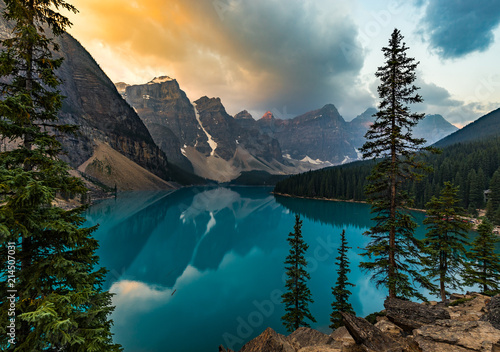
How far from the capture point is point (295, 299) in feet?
55.6

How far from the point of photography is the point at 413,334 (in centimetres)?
738

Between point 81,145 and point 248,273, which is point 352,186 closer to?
point 248,273

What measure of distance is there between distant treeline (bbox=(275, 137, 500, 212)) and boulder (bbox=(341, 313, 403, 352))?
53599mm

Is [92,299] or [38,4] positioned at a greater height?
[38,4]

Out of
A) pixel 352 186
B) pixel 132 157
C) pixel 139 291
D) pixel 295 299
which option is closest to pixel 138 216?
pixel 139 291

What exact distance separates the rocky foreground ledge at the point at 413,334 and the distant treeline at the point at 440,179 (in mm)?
50269

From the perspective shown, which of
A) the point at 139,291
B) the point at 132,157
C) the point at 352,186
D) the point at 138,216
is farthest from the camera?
the point at 132,157

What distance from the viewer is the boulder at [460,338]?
639 cm

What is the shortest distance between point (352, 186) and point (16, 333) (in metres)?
138

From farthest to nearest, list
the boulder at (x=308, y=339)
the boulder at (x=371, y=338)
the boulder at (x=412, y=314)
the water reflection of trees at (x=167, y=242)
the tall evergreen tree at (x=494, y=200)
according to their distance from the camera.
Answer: the tall evergreen tree at (x=494, y=200) → the water reflection of trees at (x=167, y=242) → the boulder at (x=308, y=339) → the boulder at (x=412, y=314) → the boulder at (x=371, y=338)

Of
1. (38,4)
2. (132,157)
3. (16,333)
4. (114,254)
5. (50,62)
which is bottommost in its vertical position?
(114,254)

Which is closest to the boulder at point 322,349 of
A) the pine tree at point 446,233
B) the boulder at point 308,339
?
the boulder at point 308,339

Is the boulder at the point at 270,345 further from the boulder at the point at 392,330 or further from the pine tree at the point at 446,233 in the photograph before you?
the pine tree at the point at 446,233

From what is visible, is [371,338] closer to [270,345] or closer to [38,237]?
[270,345]
